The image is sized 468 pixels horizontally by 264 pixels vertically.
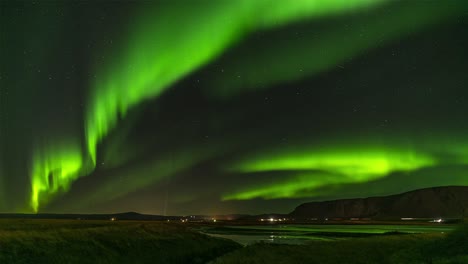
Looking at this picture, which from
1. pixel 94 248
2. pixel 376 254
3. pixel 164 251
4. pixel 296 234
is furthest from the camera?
pixel 296 234

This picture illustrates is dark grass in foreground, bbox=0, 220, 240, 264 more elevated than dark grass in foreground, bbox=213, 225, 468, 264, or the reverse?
dark grass in foreground, bbox=0, 220, 240, 264

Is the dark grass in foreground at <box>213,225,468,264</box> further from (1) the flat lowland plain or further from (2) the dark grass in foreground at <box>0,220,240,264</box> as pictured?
(2) the dark grass in foreground at <box>0,220,240,264</box>

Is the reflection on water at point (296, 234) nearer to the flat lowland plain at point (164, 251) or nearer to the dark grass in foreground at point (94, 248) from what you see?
the flat lowland plain at point (164, 251)

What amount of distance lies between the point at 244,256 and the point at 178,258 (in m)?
6.68

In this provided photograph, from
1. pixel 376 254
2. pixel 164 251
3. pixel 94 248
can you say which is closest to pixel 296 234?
pixel 376 254

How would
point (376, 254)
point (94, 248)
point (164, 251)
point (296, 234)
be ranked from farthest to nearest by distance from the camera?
point (296, 234) → point (164, 251) → point (376, 254) → point (94, 248)

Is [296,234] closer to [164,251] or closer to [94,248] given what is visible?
[164,251]

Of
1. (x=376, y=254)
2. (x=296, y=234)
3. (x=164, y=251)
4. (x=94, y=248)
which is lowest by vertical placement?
(x=296, y=234)

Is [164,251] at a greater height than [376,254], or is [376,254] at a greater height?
[164,251]

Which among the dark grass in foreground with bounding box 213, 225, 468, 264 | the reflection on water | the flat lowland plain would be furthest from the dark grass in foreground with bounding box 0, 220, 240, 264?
the reflection on water

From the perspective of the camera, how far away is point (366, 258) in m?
39.9

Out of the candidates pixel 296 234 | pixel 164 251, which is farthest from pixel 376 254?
pixel 296 234

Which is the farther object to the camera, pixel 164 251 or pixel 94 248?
pixel 164 251

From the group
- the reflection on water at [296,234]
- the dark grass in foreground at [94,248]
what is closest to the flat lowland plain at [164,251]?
the dark grass in foreground at [94,248]
